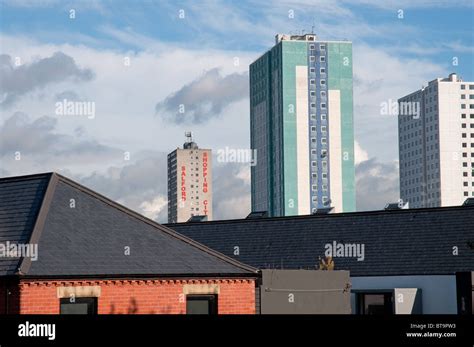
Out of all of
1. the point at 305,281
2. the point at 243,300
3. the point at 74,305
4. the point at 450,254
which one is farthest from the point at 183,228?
the point at 74,305

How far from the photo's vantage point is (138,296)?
87.4 ft

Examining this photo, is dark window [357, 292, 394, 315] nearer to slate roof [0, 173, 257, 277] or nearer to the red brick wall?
the red brick wall

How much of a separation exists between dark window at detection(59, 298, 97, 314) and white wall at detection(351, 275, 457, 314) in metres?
27.9

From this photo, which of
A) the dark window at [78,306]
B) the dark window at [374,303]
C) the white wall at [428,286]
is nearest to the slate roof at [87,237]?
the dark window at [78,306]

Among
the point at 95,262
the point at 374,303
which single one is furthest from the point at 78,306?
the point at 374,303

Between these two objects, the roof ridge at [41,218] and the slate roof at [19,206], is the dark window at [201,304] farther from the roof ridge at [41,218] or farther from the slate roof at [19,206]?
the slate roof at [19,206]

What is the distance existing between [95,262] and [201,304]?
13.3 ft

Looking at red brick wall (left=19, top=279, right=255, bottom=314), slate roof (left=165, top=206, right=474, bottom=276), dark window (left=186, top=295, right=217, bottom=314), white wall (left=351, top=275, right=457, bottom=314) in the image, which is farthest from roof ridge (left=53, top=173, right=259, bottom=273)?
slate roof (left=165, top=206, right=474, bottom=276)

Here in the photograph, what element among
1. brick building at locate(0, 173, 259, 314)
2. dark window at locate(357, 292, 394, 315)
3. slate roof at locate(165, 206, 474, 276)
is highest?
slate roof at locate(165, 206, 474, 276)

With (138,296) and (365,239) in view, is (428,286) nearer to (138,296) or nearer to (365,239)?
(365,239)

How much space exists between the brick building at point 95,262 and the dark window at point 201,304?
0.03m

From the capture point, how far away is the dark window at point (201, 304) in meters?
28.0

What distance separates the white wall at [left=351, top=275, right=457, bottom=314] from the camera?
164ft

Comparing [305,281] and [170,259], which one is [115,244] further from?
[305,281]
